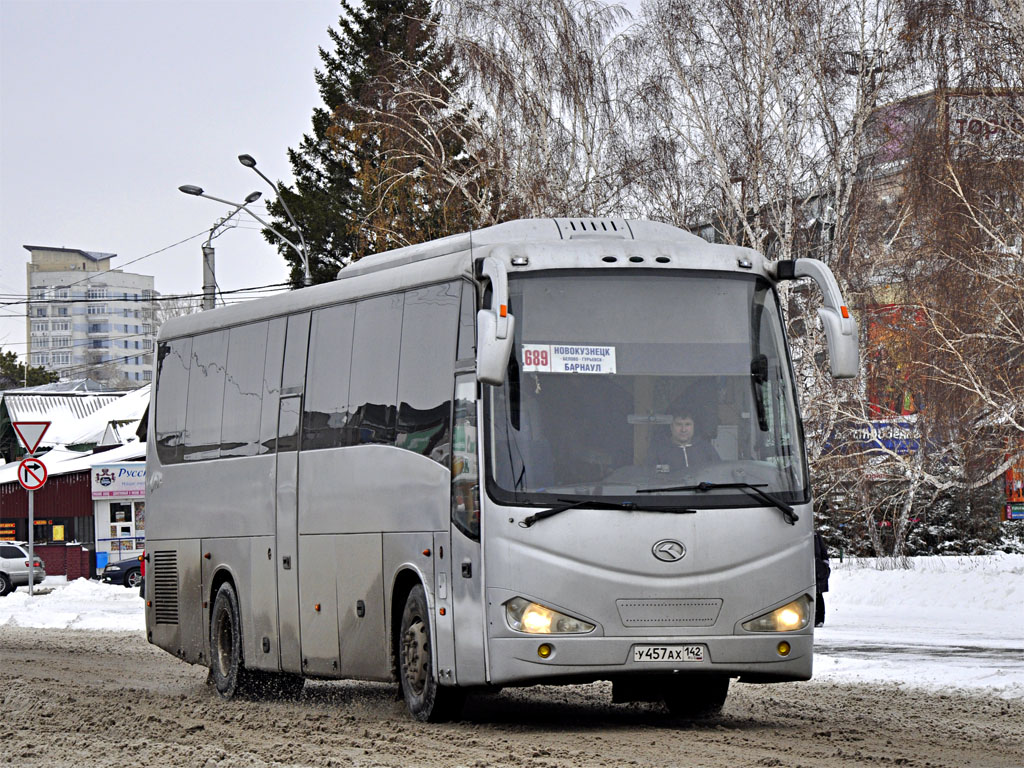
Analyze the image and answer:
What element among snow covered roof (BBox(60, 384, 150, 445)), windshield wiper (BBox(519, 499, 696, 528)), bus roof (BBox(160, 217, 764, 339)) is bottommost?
windshield wiper (BBox(519, 499, 696, 528))

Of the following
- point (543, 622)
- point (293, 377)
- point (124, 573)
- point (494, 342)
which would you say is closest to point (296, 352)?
point (293, 377)

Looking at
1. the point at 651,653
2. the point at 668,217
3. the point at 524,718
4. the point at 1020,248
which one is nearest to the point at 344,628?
the point at 524,718

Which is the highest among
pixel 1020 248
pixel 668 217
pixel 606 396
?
pixel 668 217

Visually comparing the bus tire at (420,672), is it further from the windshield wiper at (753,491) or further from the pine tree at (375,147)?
the pine tree at (375,147)

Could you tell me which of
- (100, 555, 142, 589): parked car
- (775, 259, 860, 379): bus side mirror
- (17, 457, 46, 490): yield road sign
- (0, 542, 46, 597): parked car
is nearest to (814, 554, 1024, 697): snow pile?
(775, 259, 860, 379): bus side mirror

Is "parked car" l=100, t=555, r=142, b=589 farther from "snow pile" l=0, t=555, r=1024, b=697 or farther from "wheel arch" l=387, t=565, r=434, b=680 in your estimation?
"wheel arch" l=387, t=565, r=434, b=680

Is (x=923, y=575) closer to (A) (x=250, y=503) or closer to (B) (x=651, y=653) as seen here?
(A) (x=250, y=503)

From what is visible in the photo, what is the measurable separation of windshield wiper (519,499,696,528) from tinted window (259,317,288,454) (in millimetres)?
4280

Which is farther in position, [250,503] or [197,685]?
[197,685]

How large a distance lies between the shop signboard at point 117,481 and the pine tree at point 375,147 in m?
→ 8.32

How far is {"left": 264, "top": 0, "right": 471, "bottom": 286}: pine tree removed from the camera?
37656mm

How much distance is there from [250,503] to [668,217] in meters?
23.5

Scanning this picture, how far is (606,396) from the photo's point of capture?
→ 36.4ft

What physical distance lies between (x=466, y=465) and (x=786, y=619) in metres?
2.29
